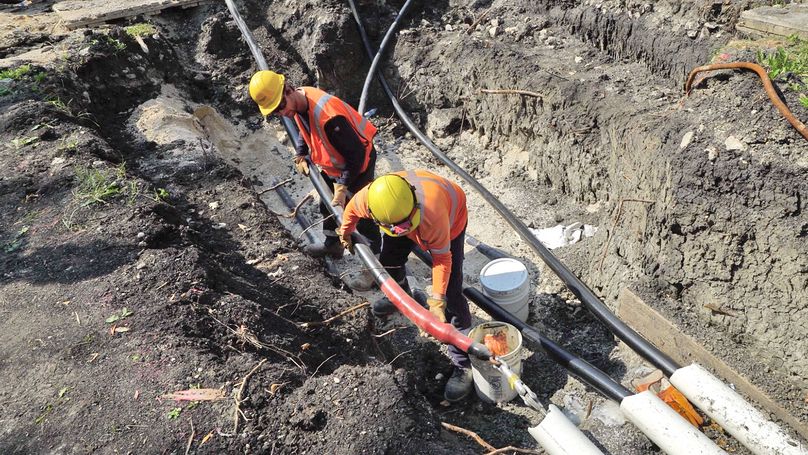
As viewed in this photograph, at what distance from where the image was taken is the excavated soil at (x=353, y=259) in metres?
3.01

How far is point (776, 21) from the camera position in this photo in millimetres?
4773

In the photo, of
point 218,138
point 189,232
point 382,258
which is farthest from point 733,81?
point 218,138

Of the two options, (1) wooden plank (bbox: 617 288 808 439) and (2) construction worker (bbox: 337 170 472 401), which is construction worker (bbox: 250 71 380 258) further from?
(1) wooden plank (bbox: 617 288 808 439)

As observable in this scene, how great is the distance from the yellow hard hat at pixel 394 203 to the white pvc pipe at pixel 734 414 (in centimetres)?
208

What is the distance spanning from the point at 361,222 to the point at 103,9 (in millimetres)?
6254

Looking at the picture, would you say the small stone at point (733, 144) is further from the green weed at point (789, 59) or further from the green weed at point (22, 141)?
the green weed at point (22, 141)

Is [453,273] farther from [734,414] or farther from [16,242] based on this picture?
[16,242]

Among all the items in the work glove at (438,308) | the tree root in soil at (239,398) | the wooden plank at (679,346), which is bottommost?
the wooden plank at (679,346)

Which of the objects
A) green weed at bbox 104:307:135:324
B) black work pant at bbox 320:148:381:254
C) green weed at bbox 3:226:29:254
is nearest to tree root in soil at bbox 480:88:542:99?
black work pant at bbox 320:148:381:254

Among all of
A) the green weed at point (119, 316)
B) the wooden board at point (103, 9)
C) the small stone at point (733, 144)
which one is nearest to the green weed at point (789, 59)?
the small stone at point (733, 144)

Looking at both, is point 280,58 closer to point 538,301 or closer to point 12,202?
point 12,202

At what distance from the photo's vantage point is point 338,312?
4.05m

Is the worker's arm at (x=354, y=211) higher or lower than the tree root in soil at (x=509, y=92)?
higher

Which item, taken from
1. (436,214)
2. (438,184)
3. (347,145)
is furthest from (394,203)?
(347,145)
